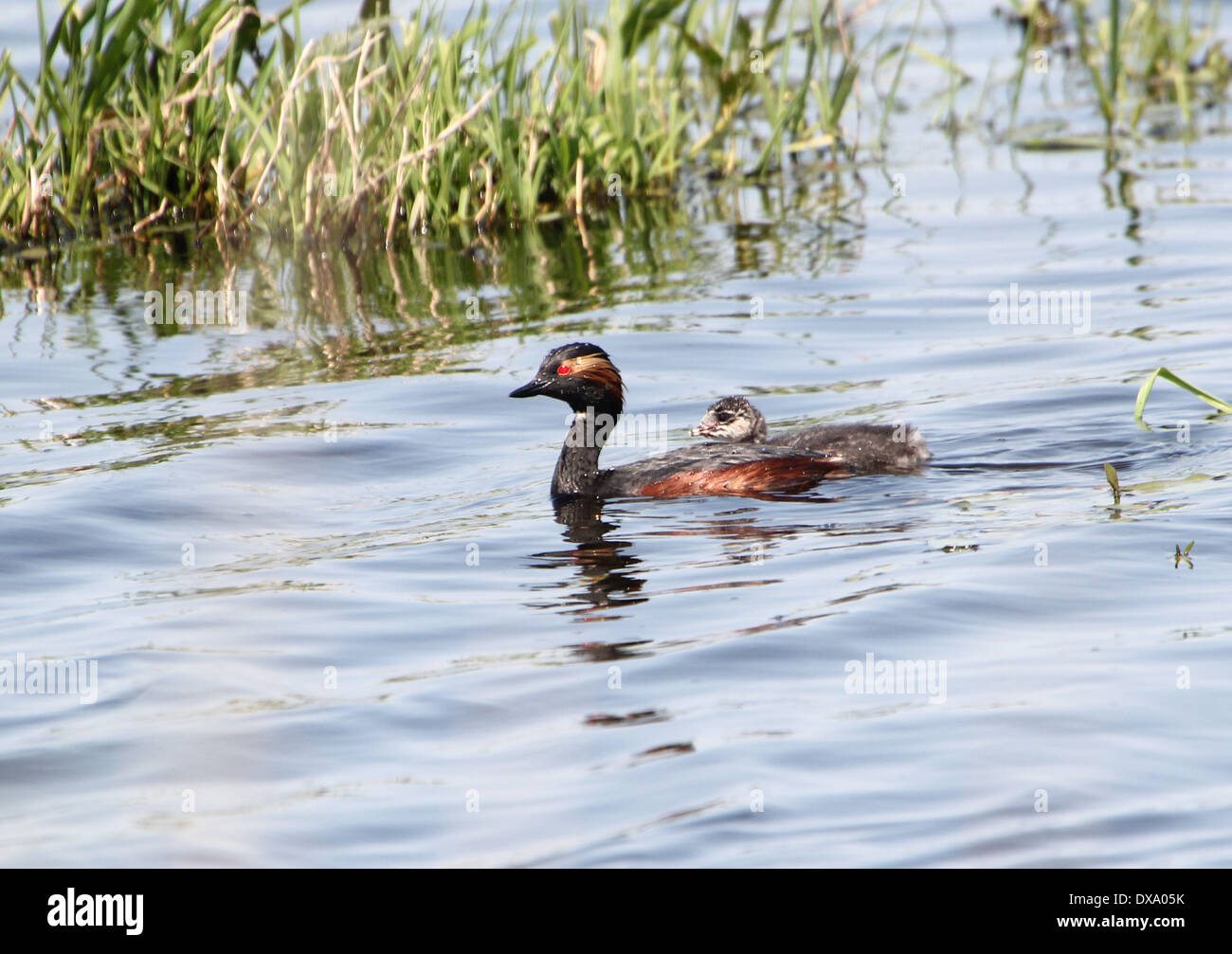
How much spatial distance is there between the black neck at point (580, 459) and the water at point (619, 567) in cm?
16

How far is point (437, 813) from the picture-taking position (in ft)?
17.2

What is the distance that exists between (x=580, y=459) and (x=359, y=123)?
4.81 metres

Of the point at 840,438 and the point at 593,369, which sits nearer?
the point at 840,438

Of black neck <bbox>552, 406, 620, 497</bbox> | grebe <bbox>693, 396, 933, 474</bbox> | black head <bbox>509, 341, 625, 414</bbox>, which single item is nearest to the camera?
grebe <bbox>693, 396, 933, 474</bbox>

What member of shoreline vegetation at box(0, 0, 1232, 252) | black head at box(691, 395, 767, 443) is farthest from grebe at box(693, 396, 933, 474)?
shoreline vegetation at box(0, 0, 1232, 252)

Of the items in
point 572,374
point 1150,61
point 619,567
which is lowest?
point 619,567

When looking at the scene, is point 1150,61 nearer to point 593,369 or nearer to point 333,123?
point 333,123

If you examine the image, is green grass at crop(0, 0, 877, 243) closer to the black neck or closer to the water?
the water

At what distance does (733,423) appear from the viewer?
31.5 feet

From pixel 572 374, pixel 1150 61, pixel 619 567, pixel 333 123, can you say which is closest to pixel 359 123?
pixel 333 123

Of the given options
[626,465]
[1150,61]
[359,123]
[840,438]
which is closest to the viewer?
[840,438]

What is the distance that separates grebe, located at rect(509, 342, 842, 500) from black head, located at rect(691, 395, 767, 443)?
0.61 ft

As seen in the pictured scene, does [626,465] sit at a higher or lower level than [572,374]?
lower

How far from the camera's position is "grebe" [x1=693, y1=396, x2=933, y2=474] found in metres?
9.06
